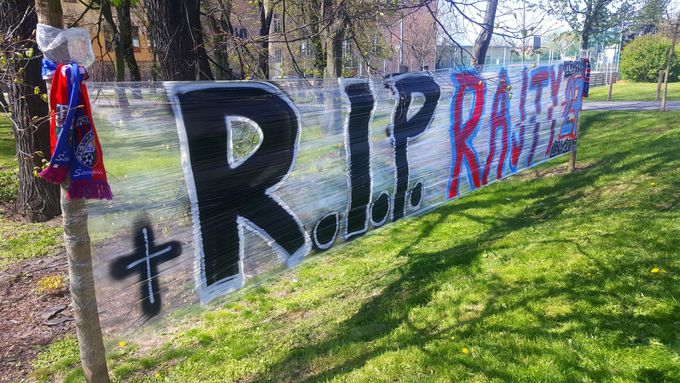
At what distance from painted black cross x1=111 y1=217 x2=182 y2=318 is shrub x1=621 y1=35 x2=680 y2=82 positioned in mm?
34143

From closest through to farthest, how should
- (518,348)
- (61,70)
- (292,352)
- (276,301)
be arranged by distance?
(61,70) → (518,348) → (292,352) → (276,301)

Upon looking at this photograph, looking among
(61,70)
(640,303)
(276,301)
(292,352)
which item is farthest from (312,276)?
(61,70)

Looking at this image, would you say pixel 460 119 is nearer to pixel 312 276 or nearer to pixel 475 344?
pixel 312 276

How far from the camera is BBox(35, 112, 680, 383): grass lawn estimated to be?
9.82 ft

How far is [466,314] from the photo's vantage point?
367cm

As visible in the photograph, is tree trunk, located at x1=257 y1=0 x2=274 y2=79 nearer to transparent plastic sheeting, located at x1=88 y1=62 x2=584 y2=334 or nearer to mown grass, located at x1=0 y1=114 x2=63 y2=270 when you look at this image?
transparent plastic sheeting, located at x1=88 y1=62 x2=584 y2=334

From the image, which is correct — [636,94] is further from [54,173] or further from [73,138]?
[54,173]

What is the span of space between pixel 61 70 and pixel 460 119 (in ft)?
14.5

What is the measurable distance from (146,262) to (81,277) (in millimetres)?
469

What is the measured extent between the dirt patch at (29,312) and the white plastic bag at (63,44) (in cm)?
262

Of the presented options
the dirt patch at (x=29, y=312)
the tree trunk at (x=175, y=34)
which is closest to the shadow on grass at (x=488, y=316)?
the dirt patch at (x=29, y=312)

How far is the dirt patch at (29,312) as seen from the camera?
12.9 feet

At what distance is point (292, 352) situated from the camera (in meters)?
3.62

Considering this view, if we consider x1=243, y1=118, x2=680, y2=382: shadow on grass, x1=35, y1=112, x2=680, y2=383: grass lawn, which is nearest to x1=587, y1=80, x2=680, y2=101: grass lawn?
x1=35, y1=112, x2=680, y2=383: grass lawn
